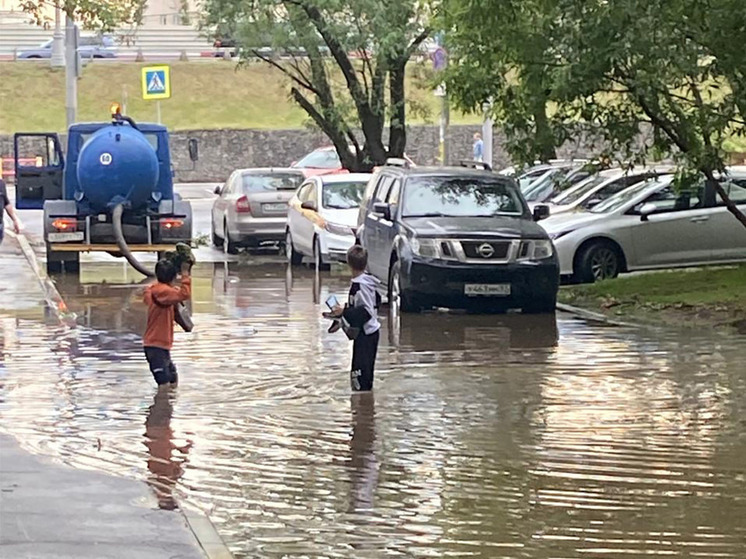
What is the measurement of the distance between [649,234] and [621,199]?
0.73 m

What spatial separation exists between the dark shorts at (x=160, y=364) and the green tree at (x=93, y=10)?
7.78 metres

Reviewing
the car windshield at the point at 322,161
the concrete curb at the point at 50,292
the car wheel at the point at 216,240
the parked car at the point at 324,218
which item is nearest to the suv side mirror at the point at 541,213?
the parked car at the point at 324,218

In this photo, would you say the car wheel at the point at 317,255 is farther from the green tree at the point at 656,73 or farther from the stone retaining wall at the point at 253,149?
the stone retaining wall at the point at 253,149

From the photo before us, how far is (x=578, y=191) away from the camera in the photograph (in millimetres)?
23938

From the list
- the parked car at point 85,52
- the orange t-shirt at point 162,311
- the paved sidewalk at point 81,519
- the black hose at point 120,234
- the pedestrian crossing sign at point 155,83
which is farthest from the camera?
the parked car at point 85,52

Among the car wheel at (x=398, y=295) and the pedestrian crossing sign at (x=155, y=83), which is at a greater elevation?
the pedestrian crossing sign at (x=155, y=83)

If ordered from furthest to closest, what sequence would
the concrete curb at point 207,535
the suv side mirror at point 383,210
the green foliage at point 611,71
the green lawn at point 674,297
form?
the suv side mirror at point 383,210 < the green lawn at point 674,297 < the green foliage at point 611,71 < the concrete curb at point 207,535

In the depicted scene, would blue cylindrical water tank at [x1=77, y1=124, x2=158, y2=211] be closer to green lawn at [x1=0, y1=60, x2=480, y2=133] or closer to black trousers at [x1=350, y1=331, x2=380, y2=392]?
black trousers at [x1=350, y1=331, x2=380, y2=392]

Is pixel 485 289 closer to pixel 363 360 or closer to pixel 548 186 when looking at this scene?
pixel 363 360

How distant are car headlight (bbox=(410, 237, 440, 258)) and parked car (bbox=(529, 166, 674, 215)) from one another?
4.87m

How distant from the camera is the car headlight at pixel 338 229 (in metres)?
23.9

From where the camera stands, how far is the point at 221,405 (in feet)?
39.9

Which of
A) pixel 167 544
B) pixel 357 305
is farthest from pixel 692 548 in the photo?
pixel 357 305

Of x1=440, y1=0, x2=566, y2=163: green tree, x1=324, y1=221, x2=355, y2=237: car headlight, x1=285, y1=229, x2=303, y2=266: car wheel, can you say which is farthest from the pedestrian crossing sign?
x1=440, y1=0, x2=566, y2=163: green tree
